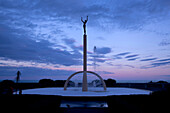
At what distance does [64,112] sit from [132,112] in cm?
511

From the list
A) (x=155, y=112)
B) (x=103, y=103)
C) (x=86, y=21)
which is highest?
(x=86, y=21)

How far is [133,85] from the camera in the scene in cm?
2633

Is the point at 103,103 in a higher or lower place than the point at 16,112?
lower

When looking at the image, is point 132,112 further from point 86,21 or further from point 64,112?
point 86,21

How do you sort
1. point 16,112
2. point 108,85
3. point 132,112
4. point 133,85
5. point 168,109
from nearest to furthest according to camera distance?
1. point 132,112
2. point 16,112
3. point 168,109
4. point 133,85
5. point 108,85

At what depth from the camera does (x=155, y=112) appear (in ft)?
15.3

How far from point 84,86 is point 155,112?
44.3 feet

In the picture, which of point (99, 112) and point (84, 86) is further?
point (84, 86)

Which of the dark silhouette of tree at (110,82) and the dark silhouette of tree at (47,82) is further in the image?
the dark silhouette of tree at (110,82)

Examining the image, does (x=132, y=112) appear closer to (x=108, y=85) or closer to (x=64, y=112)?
(x=64, y=112)

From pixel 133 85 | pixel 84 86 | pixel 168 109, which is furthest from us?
pixel 133 85

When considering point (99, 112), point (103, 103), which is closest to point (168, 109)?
point (99, 112)

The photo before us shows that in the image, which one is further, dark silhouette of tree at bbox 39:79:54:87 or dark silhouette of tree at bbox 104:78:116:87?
dark silhouette of tree at bbox 104:78:116:87

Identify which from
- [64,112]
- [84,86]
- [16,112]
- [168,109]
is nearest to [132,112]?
[168,109]
